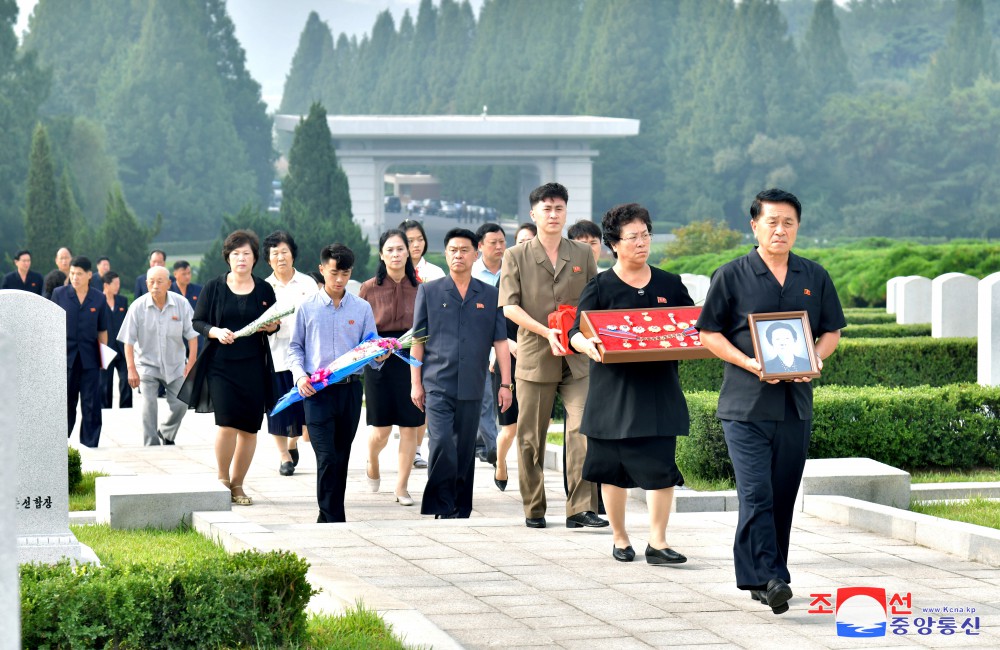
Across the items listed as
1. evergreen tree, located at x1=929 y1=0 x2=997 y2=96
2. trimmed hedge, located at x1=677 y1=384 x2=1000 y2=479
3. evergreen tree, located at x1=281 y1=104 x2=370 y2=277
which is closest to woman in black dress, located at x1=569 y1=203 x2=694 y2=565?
trimmed hedge, located at x1=677 y1=384 x2=1000 y2=479

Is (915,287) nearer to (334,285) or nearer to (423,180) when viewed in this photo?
(334,285)

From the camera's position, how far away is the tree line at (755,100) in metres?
66.2

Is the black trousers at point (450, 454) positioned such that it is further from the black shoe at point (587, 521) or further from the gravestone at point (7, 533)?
the gravestone at point (7, 533)

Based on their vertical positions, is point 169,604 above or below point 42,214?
below

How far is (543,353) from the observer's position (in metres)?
7.96

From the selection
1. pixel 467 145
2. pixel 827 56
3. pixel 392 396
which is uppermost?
pixel 827 56

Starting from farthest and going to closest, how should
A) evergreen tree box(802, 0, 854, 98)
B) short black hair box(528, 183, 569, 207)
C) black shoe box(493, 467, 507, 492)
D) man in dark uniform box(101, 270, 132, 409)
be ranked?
evergreen tree box(802, 0, 854, 98) → man in dark uniform box(101, 270, 132, 409) → black shoe box(493, 467, 507, 492) → short black hair box(528, 183, 569, 207)

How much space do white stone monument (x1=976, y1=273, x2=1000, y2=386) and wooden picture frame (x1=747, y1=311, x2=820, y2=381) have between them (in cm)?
575

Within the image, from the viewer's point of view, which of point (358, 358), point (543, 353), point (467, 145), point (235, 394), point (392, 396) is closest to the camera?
point (543, 353)

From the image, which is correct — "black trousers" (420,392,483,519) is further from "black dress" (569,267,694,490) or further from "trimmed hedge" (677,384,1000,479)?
"trimmed hedge" (677,384,1000,479)

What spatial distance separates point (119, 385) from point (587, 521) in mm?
8711

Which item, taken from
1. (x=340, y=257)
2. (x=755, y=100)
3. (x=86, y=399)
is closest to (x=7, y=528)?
(x=340, y=257)

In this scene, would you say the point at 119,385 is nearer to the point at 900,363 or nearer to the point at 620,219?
the point at 900,363

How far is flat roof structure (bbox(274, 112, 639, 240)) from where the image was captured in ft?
167
